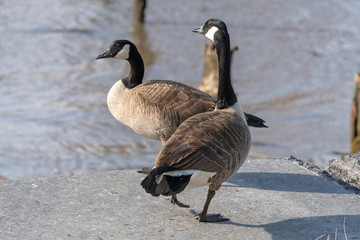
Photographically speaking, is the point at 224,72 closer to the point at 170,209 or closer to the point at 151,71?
the point at 170,209

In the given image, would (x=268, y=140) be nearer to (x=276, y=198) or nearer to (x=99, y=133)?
(x=99, y=133)

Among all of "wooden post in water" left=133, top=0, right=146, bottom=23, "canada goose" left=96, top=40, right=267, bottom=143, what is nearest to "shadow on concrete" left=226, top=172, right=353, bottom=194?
"canada goose" left=96, top=40, right=267, bottom=143

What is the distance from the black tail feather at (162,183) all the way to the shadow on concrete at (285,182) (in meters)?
Answer: 1.49

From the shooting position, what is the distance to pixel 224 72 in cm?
508

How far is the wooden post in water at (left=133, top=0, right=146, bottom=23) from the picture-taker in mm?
21297

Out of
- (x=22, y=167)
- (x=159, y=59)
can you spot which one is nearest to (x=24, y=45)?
(x=159, y=59)

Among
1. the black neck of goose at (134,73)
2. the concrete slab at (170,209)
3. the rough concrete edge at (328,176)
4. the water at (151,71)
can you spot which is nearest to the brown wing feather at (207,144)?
the concrete slab at (170,209)

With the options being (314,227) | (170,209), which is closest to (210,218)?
(170,209)

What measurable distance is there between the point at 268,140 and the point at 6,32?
11.9 metres

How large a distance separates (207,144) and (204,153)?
0.36ft

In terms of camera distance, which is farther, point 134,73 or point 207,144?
point 134,73

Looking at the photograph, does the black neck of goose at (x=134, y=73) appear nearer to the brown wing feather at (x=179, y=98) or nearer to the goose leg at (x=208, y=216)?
the brown wing feather at (x=179, y=98)

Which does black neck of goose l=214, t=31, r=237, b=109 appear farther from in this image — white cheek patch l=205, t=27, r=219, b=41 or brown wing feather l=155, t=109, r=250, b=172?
brown wing feather l=155, t=109, r=250, b=172

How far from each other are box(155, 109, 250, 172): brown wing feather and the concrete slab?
0.56 metres
